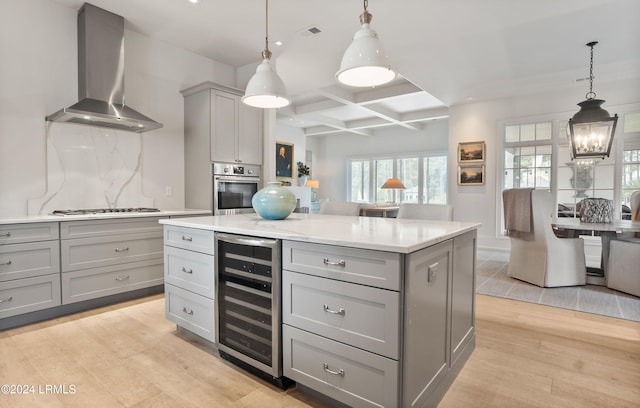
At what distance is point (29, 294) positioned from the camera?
2.58 m

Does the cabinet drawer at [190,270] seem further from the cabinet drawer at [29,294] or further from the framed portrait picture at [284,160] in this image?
the framed portrait picture at [284,160]

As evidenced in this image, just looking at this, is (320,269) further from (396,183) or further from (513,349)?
(396,183)

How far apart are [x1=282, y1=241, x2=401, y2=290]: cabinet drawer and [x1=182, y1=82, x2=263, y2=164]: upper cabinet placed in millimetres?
2554

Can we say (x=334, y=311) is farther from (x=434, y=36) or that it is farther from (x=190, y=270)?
(x=434, y=36)

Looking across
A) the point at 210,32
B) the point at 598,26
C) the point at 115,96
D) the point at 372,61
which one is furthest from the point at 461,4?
the point at 115,96

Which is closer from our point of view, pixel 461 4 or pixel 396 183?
pixel 461 4

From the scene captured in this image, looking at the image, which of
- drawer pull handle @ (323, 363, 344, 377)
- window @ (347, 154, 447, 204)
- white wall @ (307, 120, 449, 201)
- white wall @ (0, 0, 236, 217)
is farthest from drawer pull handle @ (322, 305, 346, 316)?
white wall @ (307, 120, 449, 201)

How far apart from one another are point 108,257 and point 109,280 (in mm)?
214

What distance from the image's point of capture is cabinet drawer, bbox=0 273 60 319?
2.49 m

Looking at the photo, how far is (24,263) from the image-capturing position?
255 cm

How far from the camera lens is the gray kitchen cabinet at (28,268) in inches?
97.7

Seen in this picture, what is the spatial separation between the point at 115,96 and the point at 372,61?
2.78 m

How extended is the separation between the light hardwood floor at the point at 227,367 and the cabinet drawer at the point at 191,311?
0.14 meters

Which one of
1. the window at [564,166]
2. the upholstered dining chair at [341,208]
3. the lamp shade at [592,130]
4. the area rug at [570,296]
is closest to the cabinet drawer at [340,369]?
the upholstered dining chair at [341,208]
